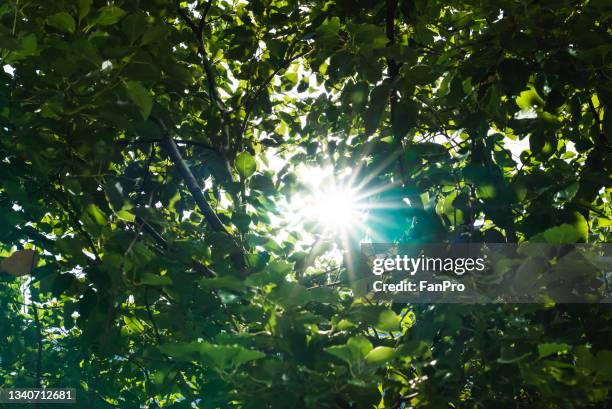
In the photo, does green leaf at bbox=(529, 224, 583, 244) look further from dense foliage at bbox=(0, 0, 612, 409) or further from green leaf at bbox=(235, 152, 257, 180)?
green leaf at bbox=(235, 152, 257, 180)

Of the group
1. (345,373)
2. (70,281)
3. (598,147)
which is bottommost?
(345,373)

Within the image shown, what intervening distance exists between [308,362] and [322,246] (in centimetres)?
63

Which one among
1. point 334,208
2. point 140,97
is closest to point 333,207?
point 334,208

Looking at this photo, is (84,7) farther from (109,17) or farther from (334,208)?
(334,208)

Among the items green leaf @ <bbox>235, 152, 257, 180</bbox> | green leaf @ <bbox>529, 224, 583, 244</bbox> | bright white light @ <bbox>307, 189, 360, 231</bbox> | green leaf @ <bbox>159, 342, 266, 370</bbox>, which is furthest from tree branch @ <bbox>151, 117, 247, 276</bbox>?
green leaf @ <bbox>529, 224, 583, 244</bbox>

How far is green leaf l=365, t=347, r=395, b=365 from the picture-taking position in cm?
141

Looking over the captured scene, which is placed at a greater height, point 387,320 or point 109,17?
point 109,17

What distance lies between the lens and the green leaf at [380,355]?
Answer: 141cm

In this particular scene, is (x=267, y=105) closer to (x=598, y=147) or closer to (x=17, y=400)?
(x=598, y=147)

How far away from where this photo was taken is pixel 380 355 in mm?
1414

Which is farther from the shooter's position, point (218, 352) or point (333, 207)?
point (333, 207)

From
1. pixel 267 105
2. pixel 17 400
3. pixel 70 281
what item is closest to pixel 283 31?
pixel 267 105

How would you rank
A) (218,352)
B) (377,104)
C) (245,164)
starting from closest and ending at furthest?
1. (218,352)
2. (377,104)
3. (245,164)

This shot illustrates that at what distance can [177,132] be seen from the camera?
9.43ft
